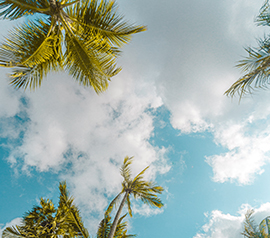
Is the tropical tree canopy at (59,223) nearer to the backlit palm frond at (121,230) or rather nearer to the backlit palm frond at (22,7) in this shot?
the backlit palm frond at (121,230)

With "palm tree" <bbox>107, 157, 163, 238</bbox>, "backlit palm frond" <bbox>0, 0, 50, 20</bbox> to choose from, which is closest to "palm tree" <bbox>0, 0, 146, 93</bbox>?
"backlit palm frond" <bbox>0, 0, 50, 20</bbox>

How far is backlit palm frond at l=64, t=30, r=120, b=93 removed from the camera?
533cm

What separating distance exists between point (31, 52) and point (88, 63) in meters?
1.66

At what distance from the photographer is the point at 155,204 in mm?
7230

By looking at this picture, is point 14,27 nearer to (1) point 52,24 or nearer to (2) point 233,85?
(1) point 52,24

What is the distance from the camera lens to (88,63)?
535 centimetres

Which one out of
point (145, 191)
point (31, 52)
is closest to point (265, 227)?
point (145, 191)

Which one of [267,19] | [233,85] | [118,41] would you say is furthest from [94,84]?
[267,19]

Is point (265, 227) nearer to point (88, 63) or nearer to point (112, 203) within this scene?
point (112, 203)

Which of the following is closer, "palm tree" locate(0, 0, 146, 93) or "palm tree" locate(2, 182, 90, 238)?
"palm tree" locate(0, 0, 146, 93)

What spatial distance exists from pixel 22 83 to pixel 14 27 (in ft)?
5.47

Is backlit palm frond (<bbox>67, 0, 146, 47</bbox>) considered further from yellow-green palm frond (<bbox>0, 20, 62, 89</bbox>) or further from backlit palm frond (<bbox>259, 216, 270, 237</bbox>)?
backlit palm frond (<bbox>259, 216, 270, 237</bbox>)

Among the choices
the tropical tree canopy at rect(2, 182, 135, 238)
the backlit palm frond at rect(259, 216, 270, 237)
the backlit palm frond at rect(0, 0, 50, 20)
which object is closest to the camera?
the backlit palm frond at rect(0, 0, 50, 20)

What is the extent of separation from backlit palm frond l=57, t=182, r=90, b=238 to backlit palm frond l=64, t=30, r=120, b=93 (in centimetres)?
539
